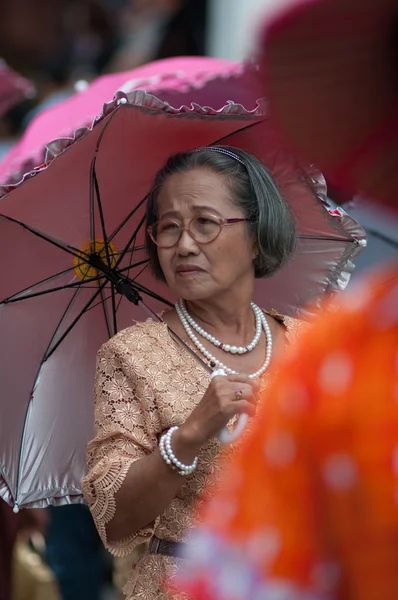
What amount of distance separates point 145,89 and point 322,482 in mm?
2587

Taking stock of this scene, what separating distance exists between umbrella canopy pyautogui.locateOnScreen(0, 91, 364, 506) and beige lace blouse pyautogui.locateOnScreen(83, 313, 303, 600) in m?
0.61

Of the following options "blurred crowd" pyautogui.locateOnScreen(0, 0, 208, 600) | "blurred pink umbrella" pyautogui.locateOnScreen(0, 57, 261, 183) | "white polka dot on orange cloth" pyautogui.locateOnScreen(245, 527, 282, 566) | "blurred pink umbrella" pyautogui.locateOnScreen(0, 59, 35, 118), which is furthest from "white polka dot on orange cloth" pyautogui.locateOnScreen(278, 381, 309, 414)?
"blurred pink umbrella" pyautogui.locateOnScreen(0, 59, 35, 118)

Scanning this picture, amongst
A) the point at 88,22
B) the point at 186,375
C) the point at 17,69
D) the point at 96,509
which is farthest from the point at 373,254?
the point at 88,22

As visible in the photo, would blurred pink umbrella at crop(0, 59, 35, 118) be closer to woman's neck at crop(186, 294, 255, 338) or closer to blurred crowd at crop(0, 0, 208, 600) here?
blurred crowd at crop(0, 0, 208, 600)

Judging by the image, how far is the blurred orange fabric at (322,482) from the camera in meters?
0.91

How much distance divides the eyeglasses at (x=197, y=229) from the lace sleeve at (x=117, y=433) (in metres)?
0.33

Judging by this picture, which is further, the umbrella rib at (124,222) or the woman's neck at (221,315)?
the umbrella rib at (124,222)

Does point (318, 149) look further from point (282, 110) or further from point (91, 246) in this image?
point (91, 246)

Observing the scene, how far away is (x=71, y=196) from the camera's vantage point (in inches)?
120

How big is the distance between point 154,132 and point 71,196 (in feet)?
1.11

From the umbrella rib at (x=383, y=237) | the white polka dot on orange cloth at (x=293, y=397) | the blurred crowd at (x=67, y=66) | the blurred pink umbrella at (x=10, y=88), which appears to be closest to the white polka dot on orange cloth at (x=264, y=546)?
the white polka dot on orange cloth at (x=293, y=397)

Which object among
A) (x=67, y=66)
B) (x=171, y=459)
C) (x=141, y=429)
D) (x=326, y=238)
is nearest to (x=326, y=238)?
(x=326, y=238)

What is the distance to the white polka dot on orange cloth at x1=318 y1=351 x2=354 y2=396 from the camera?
95cm

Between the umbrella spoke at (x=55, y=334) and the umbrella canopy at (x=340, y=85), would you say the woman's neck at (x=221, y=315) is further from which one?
the umbrella canopy at (x=340, y=85)
